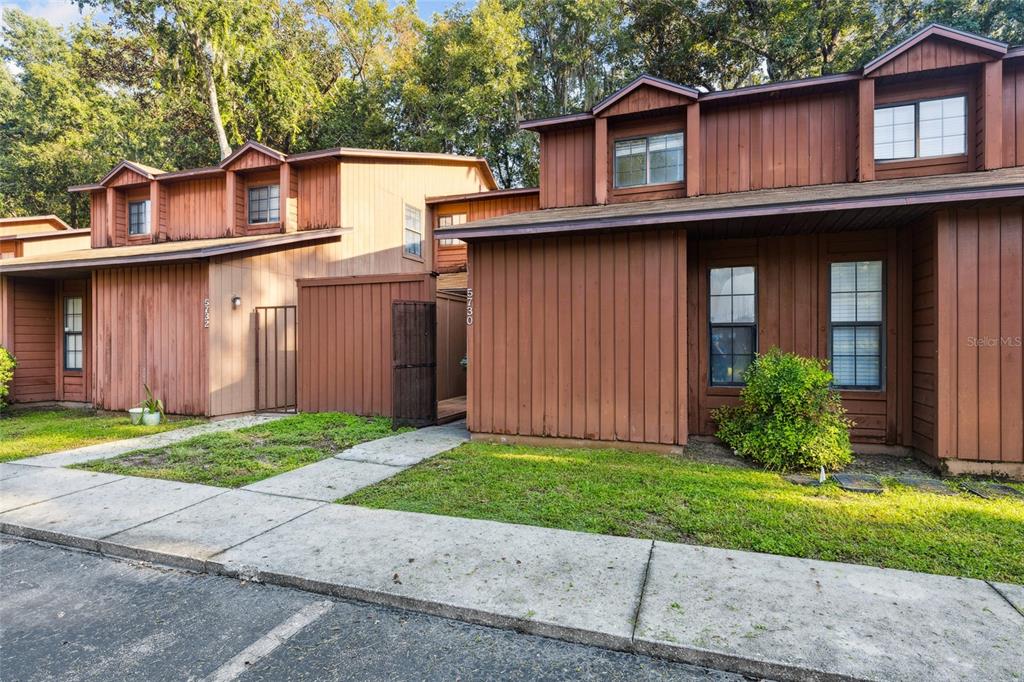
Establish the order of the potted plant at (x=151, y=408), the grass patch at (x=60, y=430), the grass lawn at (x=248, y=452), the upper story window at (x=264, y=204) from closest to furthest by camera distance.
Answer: the grass lawn at (x=248, y=452)
the grass patch at (x=60, y=430)
the potted plant at (x=151, y=408)
the upper story window at (x=264, y=204)

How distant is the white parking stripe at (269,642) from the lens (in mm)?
2414

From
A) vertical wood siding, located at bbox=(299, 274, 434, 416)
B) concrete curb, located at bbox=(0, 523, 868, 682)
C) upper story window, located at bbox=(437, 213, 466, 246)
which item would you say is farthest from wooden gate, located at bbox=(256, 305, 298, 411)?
concrete curb, located at bbox=(0, 523, 868, 682)

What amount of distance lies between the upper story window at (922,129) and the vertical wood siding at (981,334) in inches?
79.5

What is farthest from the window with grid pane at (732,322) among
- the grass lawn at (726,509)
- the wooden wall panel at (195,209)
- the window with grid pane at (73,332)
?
the window with grid pane at (73,332)

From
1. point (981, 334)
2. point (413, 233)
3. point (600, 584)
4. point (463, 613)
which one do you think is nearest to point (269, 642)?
point (463, 613)

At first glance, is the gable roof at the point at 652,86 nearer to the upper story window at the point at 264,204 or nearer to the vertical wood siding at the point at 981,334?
the vertical wood siding at the point at 981,334

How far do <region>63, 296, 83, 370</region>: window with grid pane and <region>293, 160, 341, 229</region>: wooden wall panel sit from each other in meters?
5.57

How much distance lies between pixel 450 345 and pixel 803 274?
7737 mm

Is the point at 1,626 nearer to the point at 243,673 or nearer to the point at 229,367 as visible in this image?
the point at 243,673

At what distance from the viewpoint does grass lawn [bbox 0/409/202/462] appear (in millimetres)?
7125

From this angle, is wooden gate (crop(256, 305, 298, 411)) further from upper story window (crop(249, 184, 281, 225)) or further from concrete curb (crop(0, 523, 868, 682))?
concrete curb (crop(0, 523, 868, 682))

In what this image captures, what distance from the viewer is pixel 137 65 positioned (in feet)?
77.4

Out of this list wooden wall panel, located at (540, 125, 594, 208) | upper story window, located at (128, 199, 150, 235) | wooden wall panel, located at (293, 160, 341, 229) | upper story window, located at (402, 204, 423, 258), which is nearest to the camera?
wooden wall panel, located at (540, 125, 594, 208)

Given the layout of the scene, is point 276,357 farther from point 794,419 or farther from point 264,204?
point 794,419
